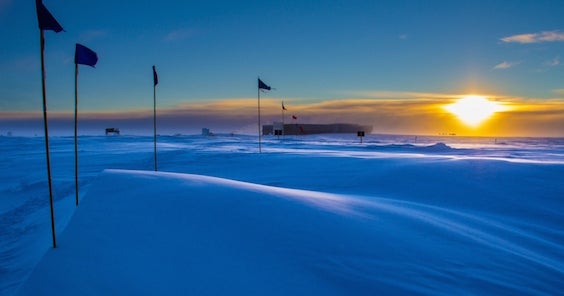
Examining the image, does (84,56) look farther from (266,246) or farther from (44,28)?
(266,246)

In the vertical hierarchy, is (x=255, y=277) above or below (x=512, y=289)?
above

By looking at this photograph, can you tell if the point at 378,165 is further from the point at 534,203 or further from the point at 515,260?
the point at 515,260

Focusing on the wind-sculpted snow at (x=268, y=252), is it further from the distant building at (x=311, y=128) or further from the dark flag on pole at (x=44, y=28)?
the distant building at (x=311, y=128)

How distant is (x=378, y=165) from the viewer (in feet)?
41.3

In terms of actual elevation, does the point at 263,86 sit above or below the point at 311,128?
above

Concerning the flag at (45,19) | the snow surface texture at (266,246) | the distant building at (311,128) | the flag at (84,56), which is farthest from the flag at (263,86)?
the distant building at (311,128)

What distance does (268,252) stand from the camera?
10.9 ft

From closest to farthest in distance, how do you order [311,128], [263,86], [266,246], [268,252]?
1. [268,252]
2. [266,246]
3. [263,86]
4. [311,128]

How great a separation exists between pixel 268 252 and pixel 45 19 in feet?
11.7

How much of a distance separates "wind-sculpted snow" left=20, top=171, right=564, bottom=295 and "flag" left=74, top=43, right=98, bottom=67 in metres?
2.09

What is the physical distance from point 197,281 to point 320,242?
133cm

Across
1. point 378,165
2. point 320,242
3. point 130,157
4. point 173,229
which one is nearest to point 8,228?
point 173,229

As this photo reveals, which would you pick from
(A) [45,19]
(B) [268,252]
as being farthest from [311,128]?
(B) [268,252]

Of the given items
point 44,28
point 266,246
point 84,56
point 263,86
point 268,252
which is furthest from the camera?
point 263,86
